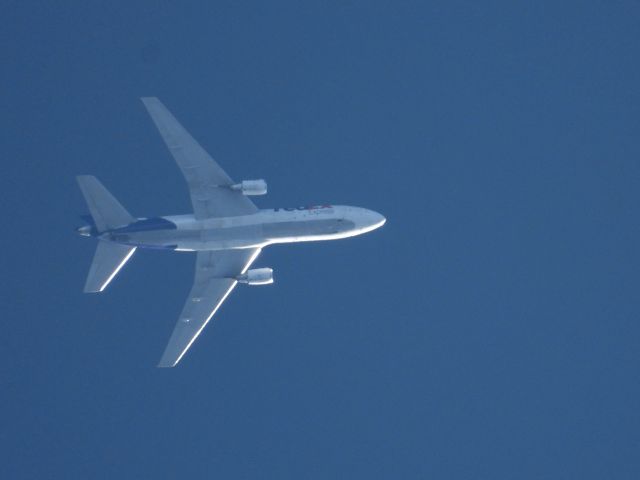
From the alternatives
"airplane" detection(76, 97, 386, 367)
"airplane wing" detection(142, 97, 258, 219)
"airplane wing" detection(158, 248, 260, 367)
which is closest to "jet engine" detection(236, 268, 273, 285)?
"airplane" detection(76, 97, 386, 367)

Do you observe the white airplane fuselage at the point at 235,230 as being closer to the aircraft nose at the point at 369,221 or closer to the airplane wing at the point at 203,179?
the airplane wing at the point at 203,179

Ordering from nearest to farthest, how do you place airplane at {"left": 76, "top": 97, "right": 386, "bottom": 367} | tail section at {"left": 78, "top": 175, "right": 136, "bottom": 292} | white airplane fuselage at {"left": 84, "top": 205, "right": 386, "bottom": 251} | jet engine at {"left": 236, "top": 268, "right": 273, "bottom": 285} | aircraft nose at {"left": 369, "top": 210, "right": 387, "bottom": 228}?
tail section at {"left": 78, "top": 175, "right": 136, "bottom": 292}, airplane at {"left": 76, "top": 97, "right": 386, "bottom": 367}, white airplane fuselage at {"left": 84, "top": 205, "right": 386, "bottom": 251}, jet engine at {"left": 236, "top": 268, "right": 273, "bottom": 285}, aircraft nose at {"left": 369, "top": 210, "right": 387, "bottom": 228}

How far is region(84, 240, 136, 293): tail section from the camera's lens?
90875mm

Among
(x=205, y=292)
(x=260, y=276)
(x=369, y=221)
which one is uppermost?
(x=369, y=221)

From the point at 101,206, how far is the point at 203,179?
778cm

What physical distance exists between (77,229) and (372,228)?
875 inches

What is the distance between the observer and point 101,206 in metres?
90.1

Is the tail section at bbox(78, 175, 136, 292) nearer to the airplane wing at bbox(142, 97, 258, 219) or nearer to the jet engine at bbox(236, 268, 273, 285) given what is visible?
the airplane wing at bbox(142, 97, 258, 219)

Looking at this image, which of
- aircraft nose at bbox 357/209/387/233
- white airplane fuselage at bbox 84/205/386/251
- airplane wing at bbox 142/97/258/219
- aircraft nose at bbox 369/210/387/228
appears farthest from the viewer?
aircraft nose at bbox 369/210/387/228

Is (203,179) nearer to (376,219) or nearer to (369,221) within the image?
(369,221)

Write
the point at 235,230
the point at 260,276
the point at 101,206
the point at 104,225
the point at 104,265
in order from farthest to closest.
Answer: the point at 260,276
the point at 235,230
the point at 104,265
the point at 104,225
the point at 101,206

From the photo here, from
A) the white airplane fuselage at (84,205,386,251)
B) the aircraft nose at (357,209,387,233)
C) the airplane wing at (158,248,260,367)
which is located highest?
the aircraft nose at (357,209,387,233)

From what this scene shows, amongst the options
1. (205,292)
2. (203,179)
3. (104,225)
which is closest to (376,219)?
(203,179)

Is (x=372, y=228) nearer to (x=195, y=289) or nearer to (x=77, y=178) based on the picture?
(x=195, y=289)
